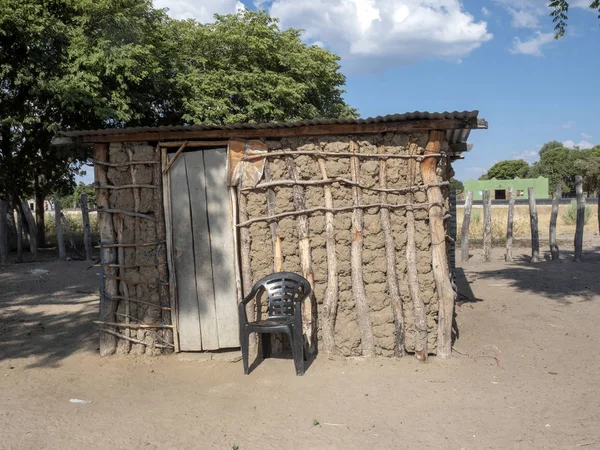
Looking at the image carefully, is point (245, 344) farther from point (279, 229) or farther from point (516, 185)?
point (516, 185)

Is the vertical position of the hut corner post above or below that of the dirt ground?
above

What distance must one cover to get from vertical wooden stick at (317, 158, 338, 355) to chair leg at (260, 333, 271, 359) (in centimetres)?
65

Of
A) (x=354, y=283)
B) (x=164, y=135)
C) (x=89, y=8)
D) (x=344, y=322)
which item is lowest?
(x=344, y=322)

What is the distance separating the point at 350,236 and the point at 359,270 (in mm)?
394

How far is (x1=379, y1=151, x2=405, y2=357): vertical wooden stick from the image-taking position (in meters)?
5.80

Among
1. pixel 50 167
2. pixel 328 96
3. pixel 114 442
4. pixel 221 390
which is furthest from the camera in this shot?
pixel 328 96

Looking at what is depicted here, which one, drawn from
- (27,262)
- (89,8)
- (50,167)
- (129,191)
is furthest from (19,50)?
(129,191)

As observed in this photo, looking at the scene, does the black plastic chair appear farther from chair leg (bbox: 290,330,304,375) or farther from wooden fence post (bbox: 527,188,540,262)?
wooden fence post (bbox: 527,188,540,262)

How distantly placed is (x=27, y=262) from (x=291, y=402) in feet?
37.5

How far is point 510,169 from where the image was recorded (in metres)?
68.4

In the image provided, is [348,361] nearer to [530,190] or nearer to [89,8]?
[530,190]

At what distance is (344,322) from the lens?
5.86 meters

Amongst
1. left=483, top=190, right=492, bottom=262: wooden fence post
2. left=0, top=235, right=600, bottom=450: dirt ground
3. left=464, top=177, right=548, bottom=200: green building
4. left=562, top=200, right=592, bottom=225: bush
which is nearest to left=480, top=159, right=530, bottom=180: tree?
left=464, top=177, right=548, bottom=200: green building

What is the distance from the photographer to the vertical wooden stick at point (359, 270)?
19.1 feet
